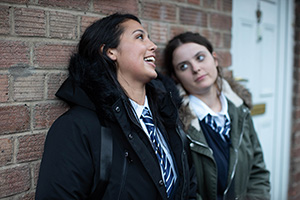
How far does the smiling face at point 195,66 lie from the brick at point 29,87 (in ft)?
3.13

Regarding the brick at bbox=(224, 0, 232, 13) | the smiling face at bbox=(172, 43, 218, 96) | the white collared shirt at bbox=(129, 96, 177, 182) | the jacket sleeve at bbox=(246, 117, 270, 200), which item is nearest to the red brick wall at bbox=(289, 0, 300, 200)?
the brick at bbox=(224, 0, 232, 13)

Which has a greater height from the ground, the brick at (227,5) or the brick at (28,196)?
the brick at (227,5)

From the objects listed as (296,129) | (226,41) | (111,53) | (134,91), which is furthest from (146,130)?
(296,129)

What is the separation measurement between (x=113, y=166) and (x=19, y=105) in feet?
1.87

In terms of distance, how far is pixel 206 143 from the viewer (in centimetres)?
197

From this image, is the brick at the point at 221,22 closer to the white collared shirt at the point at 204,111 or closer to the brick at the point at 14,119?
the white collared shirt at the point at 204,111

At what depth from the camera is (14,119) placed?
1493 millimetres

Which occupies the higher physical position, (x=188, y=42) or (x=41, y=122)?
(x=188, y=42)

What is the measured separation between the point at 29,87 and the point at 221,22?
184 cm

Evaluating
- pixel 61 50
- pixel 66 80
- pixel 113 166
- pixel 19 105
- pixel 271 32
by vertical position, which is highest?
pixel 271 32

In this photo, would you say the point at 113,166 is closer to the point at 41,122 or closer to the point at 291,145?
the point at 41,122

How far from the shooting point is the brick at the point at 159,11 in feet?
6.91

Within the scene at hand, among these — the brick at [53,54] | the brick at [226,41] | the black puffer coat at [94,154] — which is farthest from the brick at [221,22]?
the black puffer coat at [94,154]

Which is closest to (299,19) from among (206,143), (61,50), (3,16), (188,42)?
(188,42)
